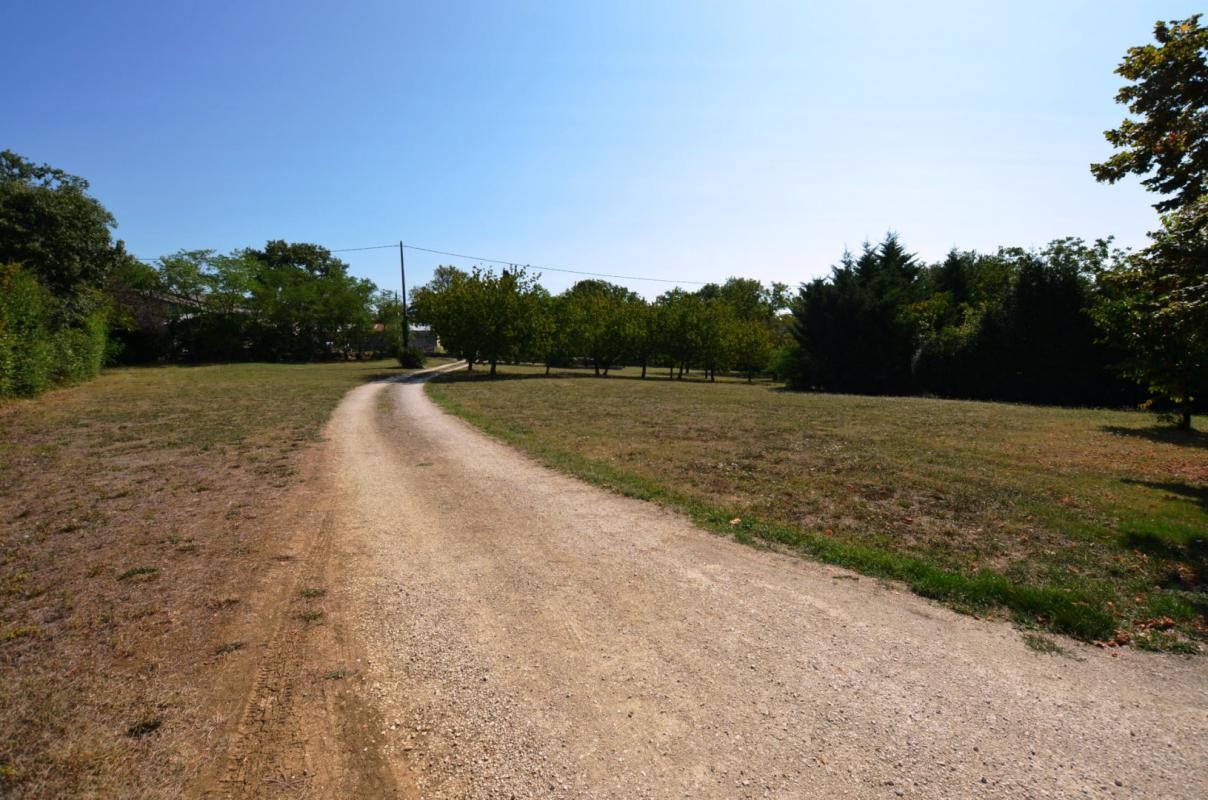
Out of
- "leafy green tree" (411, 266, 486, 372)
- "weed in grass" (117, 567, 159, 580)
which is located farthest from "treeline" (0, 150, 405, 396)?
"weed in grass" (117, 567, 159, 580)

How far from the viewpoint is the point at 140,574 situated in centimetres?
537

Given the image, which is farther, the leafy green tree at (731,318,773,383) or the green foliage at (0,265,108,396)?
the leafy green tree at (731,318,773,383)

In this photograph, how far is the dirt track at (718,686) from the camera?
2928 millimetres

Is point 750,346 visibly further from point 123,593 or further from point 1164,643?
point 123,593

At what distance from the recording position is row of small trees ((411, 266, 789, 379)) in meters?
37.2

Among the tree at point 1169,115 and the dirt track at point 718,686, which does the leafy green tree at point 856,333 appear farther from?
the dirt track at point 718,686

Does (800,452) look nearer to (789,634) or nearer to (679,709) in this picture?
(789,634)

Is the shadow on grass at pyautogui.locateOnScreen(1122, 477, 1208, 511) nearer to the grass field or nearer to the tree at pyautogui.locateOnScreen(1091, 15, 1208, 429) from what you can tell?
the tree at pyautogui.locateOnScreen(1091, 15, 1208, 429)

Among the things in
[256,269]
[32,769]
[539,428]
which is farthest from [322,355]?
[32,769]

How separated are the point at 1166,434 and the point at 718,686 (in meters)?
19.7

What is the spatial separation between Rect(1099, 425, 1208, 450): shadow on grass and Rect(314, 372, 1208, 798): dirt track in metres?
14.7

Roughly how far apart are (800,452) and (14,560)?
40.7 feet

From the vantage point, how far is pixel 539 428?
15.1m

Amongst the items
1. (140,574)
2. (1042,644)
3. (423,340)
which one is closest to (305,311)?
(423,340)
